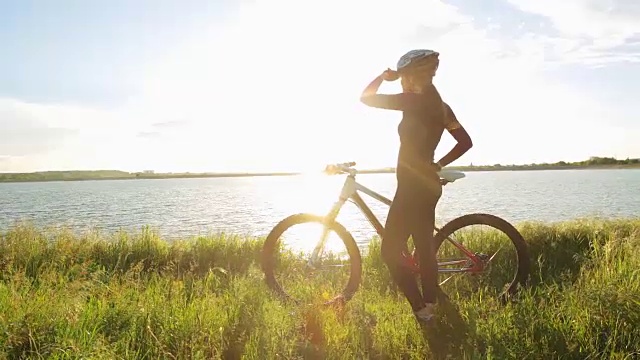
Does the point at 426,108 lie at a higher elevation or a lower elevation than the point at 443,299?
higher

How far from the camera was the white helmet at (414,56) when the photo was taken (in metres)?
4.61

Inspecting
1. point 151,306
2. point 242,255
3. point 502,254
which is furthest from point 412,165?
point 242,255

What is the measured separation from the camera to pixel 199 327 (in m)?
4.32

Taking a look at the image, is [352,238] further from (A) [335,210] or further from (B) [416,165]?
(B) [416,165]

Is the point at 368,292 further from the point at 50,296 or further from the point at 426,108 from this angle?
the point at 50,296

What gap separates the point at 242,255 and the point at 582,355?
6.68m

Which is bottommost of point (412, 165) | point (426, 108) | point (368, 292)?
point (368, 292)

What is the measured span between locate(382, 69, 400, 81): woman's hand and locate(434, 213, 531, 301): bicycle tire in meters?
1.97

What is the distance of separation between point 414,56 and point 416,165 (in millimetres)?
1004

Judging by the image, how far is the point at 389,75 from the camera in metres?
4.97

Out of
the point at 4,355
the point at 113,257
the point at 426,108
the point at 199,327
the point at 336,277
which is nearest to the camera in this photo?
the point at 4,355

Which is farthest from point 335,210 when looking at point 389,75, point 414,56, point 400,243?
point 414,56

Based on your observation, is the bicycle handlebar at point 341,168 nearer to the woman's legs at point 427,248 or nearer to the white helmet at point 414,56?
the woman's legs at point 427,248

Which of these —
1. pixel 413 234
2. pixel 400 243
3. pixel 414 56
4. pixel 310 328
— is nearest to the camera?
pixel 414 56
